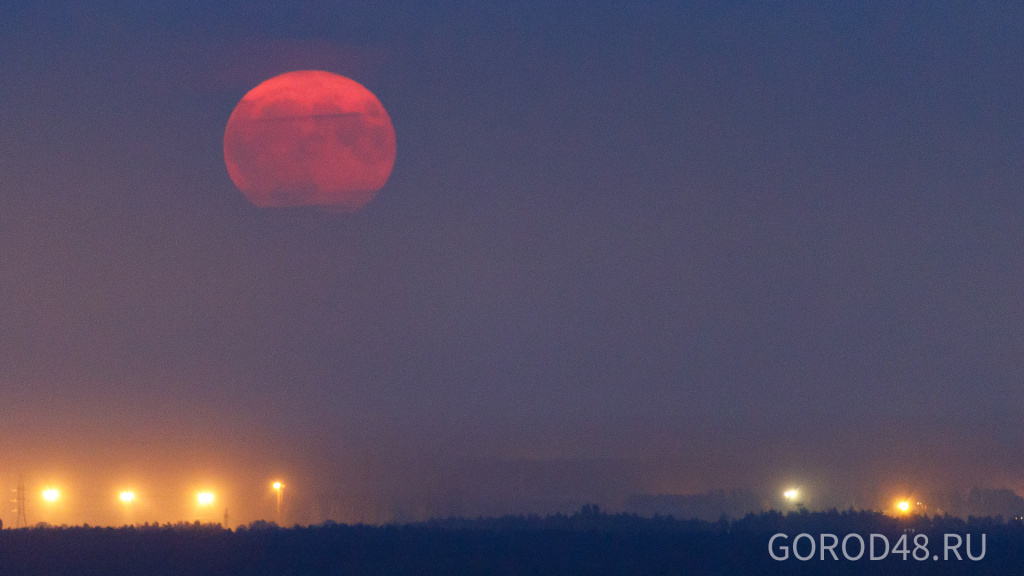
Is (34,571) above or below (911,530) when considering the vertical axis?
below

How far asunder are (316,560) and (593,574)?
7820 mm

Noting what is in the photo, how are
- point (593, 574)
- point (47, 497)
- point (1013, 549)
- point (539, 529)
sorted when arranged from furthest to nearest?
point (47, 497)
point (539, 529)
point (1013, 549)
point (593, 574)

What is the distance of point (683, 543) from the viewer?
114 ft

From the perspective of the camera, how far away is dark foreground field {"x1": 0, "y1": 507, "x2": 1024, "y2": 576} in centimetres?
3153

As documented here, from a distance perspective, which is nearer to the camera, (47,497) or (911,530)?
(911,530)

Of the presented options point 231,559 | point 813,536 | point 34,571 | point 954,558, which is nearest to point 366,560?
point 231,559

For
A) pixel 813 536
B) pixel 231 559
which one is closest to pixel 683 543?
pixel 813 536

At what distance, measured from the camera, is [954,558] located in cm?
3256

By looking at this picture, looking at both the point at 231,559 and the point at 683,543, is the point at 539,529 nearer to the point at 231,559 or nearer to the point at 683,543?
the point at 683,543

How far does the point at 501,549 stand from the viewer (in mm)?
33406

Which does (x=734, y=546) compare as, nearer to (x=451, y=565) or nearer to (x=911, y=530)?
(x=911, y=530)

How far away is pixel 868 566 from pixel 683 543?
215 inches

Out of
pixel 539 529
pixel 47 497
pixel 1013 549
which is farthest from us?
pixel 47 497

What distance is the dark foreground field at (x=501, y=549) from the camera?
1241 inches
